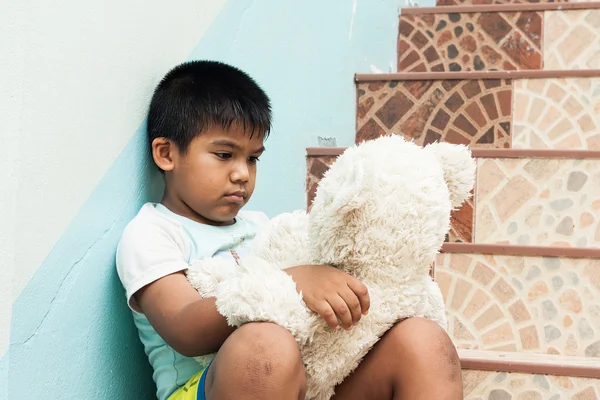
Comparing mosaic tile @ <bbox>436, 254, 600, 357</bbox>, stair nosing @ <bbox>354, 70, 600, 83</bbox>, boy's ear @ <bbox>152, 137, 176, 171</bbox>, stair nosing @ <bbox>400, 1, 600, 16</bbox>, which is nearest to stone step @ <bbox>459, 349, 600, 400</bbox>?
mosaic tile @ <bbox>436, 254, 600, 357</bbox>

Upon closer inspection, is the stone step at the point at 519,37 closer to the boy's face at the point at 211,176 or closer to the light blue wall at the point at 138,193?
the light blue wall at the point at 138,193

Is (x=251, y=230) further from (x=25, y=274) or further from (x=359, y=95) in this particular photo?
(x=359, y=95)

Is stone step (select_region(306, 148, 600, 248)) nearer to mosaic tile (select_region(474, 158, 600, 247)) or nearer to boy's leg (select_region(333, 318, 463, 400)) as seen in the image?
mosaic tile (select_region(474, 158, 600, 247))

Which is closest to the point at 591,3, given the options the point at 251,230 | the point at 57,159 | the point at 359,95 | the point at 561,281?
the point at 359,95

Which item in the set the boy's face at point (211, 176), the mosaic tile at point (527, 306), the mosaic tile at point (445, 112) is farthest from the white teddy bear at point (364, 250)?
the mosaic tile at point (445, 112)

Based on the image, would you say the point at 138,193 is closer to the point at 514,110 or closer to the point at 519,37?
the point at 514,110

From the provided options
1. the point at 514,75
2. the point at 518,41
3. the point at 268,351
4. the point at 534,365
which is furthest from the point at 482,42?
the point at 268,351

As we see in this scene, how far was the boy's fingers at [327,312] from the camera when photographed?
2.45ft

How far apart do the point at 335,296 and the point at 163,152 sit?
1.36 feet

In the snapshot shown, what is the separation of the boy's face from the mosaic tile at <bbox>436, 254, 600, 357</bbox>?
54 centimetres

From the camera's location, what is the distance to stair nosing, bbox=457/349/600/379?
3.70ft

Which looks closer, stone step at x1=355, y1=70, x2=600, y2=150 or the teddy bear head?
the teddy bear head

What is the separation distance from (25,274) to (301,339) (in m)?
0.30

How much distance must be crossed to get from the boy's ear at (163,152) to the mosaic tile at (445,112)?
767mm
